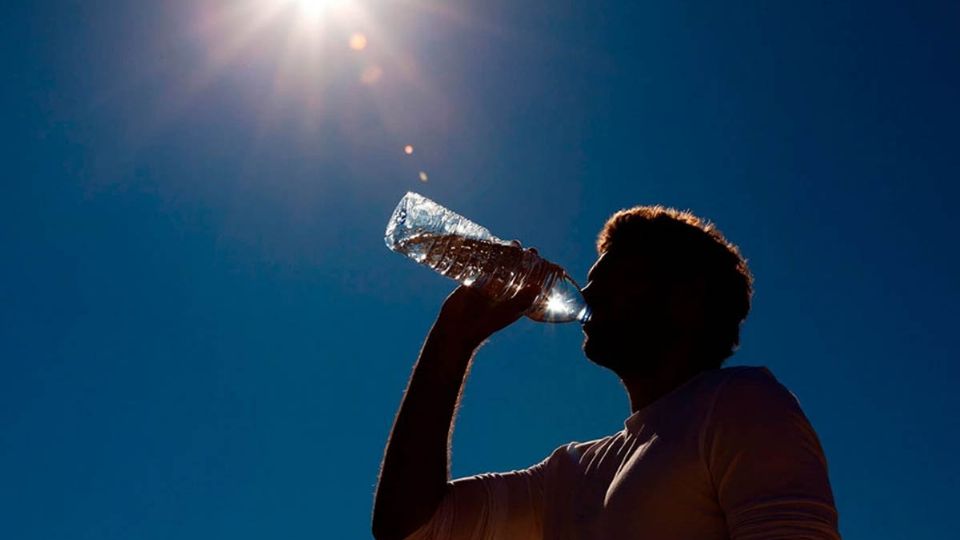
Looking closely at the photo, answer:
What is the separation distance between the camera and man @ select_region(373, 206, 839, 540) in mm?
1838

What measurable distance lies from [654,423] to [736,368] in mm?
268

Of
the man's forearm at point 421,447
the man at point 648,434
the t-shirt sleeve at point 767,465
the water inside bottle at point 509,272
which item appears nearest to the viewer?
the t-shirt sleeve at point 767,465

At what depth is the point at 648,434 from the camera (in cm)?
224

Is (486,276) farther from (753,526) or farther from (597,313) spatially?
(753,526)

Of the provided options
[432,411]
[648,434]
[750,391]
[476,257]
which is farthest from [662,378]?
[476,257]

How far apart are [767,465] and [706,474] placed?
0.18 meters

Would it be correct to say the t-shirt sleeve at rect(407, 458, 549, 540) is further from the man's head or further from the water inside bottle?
the water inside bottle

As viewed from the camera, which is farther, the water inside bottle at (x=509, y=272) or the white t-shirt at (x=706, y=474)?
the water inside bottle at (x=509, y=272)

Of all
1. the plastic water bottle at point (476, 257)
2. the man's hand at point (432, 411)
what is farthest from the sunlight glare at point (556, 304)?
the man's hand at point (432, 411)

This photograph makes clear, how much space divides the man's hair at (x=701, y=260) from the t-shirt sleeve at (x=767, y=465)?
0.72m

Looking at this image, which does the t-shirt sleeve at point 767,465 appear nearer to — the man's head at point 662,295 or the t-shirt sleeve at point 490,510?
the man's head at point 662,295

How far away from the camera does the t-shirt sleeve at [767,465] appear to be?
5.70 feet

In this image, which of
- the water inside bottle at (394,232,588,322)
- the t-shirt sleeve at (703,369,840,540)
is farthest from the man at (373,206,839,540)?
the water inside bottle at (394,232,588,322)

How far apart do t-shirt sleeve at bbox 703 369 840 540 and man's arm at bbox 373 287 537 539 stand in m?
0.95
